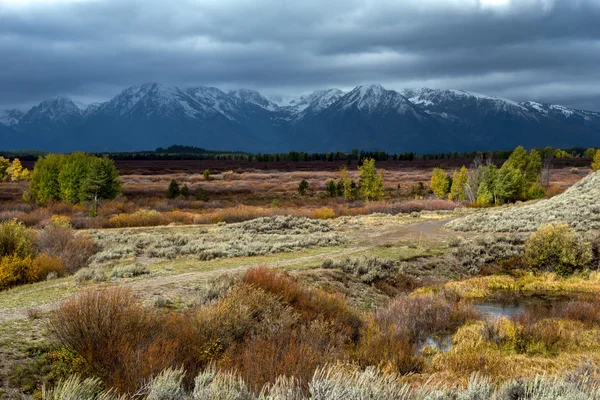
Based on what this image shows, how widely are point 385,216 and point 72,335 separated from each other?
3792cm

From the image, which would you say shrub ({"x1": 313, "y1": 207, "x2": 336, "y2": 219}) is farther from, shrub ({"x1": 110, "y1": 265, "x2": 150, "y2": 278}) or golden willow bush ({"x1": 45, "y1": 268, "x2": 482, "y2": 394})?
golden willow bush ({"x1": 45, "y1": 268, "x2": 482, "y2": 394})

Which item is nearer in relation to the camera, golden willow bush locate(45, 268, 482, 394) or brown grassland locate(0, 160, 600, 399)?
brown grassland locate(0, 160, 600, 399)

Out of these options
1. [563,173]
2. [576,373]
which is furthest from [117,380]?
[563,173]

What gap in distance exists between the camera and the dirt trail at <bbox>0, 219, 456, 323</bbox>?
12.5 meters

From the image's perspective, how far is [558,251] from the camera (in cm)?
2283

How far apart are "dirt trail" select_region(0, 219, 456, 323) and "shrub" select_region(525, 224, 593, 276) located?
6563 millimetres

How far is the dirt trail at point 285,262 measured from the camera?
12477mm

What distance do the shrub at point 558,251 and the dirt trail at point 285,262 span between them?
656 centimetres

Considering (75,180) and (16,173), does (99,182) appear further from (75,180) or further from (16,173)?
(16,173)

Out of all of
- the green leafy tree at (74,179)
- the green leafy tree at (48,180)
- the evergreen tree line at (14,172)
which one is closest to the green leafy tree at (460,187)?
the green leafy tree at (74,179)

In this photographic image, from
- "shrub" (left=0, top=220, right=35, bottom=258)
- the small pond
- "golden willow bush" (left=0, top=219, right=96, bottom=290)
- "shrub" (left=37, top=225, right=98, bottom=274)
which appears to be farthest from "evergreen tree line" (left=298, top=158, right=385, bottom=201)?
"shrub" (left=0, top=220, right=35, bottom=258)

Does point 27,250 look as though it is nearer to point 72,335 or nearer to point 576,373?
point 72,335

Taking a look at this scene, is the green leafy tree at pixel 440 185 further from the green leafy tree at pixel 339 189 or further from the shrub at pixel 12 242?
the shrub at pixel 12 242

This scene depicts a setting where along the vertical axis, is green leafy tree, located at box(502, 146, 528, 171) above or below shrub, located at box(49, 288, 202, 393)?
above
